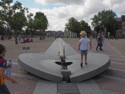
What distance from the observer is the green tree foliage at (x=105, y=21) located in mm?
160750

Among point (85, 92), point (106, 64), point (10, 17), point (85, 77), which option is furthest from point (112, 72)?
point (10, 17)

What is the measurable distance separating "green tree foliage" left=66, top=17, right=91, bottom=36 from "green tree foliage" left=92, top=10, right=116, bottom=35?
4.62m

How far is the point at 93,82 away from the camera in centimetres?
1155

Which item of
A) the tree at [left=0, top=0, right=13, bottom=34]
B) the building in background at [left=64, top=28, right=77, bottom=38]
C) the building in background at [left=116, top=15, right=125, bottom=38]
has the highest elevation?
the tree at [left=0, top=0, right=13, bottom=34]

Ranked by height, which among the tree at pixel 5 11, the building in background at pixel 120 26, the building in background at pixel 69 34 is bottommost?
the building in background at pixel 69 34

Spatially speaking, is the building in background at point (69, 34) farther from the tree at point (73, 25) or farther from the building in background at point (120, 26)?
the building in background at point (120, 26)

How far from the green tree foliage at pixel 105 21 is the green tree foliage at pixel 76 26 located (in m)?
4.62

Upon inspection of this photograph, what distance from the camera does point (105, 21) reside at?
16325cm

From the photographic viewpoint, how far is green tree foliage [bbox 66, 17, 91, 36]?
529 ft

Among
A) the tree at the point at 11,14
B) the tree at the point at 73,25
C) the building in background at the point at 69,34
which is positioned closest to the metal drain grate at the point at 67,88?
the tree at the point at 11,14

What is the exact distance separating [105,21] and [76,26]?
15050mm

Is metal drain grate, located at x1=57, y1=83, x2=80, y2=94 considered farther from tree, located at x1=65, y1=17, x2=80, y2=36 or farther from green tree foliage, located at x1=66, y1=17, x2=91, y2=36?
tree, located at x1=65, y1=17, x2=80, y2=36

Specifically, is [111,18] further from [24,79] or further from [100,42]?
[24,79]

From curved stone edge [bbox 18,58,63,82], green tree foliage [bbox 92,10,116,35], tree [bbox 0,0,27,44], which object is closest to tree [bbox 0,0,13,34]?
tree [bbox 0,0,27,44]
